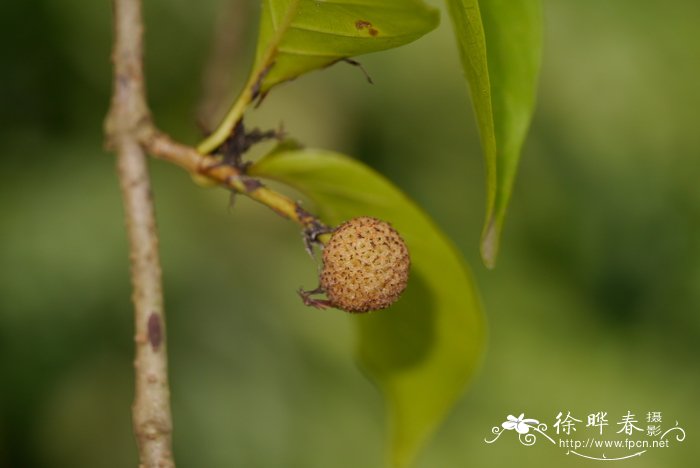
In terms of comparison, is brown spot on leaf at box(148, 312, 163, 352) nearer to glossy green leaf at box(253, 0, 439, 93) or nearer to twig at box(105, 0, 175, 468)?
twig at box(105, 0, 175, 468)

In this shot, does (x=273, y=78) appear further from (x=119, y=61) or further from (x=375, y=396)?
(x=375, y=396)

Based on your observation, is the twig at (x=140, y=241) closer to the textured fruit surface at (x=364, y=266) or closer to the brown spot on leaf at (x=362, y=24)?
the textured fruit surface at (x=364, y=266)

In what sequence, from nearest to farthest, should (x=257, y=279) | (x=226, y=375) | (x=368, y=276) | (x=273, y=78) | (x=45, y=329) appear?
(x=368, y=276)
(x=273, y=78)
(x=45, y=329)
(x=226, y=375)
(x=257, y=279)

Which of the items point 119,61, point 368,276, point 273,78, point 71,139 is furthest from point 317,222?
point 71,139

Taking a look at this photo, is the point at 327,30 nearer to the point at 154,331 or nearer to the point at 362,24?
the point at 362,24

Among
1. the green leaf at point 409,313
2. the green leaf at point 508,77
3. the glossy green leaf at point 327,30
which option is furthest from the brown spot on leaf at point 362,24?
the green leaf at point 409,313

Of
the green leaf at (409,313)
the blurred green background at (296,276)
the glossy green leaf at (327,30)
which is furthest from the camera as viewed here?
the blurred green background at (296,276)

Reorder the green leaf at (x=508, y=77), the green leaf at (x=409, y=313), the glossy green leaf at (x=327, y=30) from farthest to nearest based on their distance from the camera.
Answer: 1. the green leaf at (x=409, y=313)
2. the green leaf at (x=508, y=77)
3. the glossy green leaf at (x=327, y=30)
